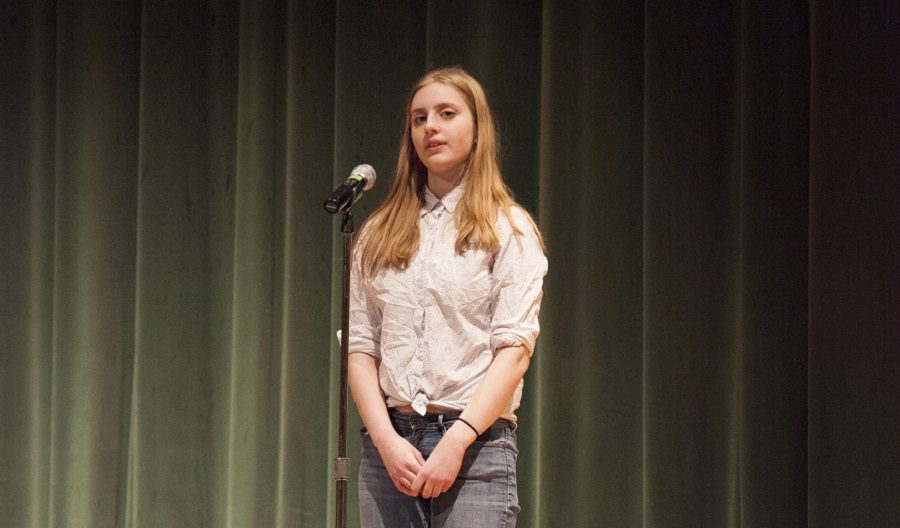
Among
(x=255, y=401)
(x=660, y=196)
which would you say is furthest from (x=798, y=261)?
(x=255, y=401)

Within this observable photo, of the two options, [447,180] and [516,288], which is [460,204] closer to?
Result: [447,180]

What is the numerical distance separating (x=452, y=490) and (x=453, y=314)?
0.96 feet

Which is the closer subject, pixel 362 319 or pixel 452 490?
pixel 452 490

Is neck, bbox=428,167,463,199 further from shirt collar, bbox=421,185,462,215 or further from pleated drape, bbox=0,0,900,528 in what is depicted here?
pleated drape, bbox=0,0,900,528

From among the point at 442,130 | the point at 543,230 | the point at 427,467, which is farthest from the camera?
the point at 543,230

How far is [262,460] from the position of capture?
3006mm

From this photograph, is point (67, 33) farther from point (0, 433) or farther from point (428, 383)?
point (428, 383)

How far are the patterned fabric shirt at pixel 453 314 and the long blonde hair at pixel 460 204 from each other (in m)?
0.02

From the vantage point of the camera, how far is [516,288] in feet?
5.92

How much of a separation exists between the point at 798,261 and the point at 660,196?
37cm

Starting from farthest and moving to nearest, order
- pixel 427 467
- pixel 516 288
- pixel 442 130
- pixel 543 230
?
1. pixel 543 230
2. pixel 442 130
3. pixel 516 288
4. pixel 427 467

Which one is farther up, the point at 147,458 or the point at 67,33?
the point at 67,33

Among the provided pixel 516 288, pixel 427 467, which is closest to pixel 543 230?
pixel 516 288

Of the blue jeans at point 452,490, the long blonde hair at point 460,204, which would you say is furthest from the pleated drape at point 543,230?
the blue jeans at point 452,490
